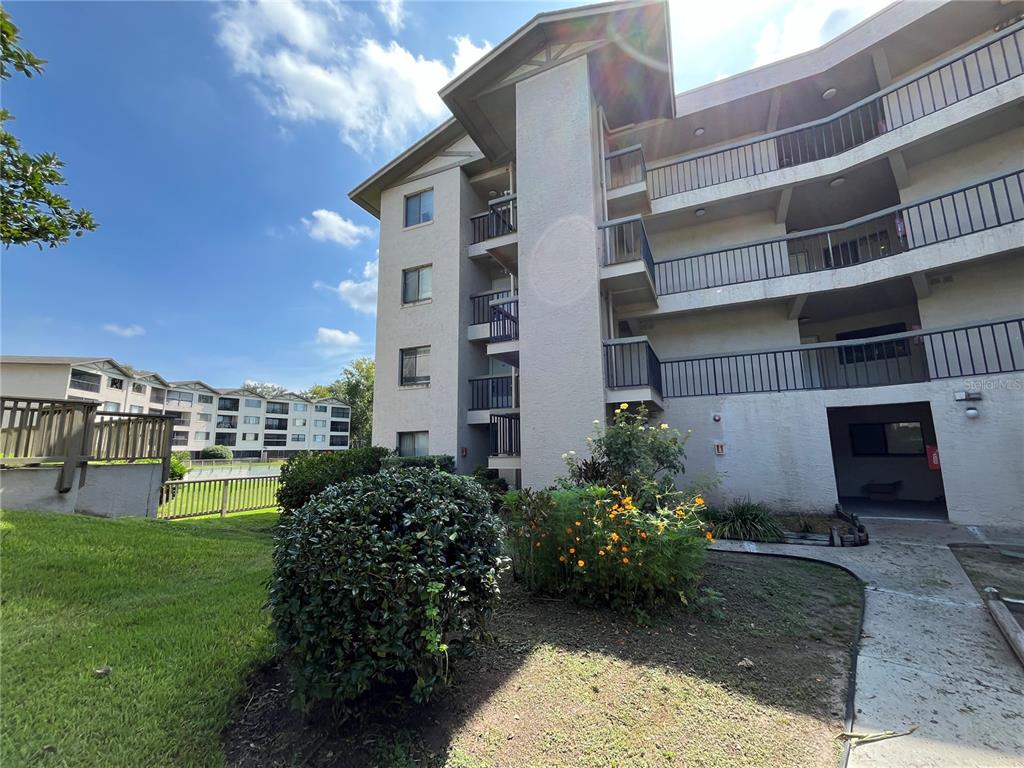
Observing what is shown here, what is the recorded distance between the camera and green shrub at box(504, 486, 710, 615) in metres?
4.02

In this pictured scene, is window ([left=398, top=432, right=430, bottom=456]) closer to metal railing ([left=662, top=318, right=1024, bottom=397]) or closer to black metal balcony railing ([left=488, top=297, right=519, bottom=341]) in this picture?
black metal balcony railing ([left=488, top=297, right=519, bottom=341])

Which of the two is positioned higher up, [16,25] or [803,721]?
[16,25]

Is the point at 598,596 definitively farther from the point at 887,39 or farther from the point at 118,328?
the point at 118,328

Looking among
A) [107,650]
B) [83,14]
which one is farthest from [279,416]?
[107,650]

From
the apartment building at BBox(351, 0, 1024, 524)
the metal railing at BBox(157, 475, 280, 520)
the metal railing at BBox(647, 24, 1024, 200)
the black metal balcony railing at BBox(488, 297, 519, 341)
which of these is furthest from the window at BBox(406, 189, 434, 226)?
the metal railing at BBox(157, 475, 280, 520)

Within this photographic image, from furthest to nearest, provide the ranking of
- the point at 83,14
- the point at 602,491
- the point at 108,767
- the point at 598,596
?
1. the point at 83,14
2. the point at 602,491
3. the point at 598,596
4. the point at 108,767

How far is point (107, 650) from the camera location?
2.79m

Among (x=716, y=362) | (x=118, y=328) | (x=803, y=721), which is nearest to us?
(x=803, y=721)

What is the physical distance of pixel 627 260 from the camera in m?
9.52

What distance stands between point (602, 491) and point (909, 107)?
12.4 m

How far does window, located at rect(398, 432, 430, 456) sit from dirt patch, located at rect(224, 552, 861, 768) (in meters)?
9.38

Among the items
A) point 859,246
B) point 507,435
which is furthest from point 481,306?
point 859,246

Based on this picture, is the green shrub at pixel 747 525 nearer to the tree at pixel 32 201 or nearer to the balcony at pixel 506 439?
the balcony at pixel 506 439

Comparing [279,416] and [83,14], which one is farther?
[279,416]
